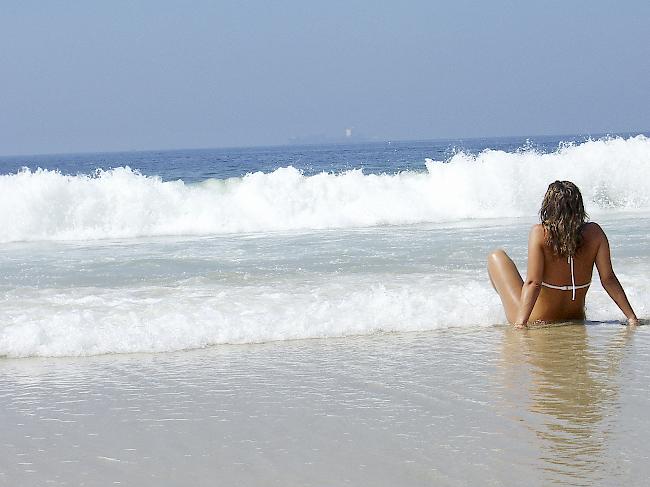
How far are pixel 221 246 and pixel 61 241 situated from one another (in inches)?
126

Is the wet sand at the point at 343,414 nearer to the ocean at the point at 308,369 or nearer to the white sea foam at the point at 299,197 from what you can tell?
the ocean at the point at 308,369

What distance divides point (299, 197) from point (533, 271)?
39.8 ft

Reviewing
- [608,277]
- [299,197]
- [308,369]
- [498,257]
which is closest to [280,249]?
[498,257]

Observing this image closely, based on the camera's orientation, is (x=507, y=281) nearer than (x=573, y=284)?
No

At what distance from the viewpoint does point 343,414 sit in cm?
425

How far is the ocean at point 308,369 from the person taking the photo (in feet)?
11.8

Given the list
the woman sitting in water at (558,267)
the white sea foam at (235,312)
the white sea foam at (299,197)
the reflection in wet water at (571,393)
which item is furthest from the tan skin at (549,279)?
the white sea foam at (299,197)

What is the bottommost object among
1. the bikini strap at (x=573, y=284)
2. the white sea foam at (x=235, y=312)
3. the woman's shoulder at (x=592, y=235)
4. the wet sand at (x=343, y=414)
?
the wet sand at (x=343, y=414)

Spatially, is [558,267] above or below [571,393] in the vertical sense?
above

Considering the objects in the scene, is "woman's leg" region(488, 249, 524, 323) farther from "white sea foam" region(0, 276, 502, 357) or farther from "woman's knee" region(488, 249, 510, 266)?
"white sea foam" region(0, 276, 502, 357)

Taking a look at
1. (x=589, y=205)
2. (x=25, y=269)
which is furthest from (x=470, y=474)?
(x=589, y=205)

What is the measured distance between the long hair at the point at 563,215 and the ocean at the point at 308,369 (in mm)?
646

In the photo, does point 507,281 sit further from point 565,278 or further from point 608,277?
point 608,277

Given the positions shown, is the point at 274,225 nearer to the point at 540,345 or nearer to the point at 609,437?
the point at 540,345
